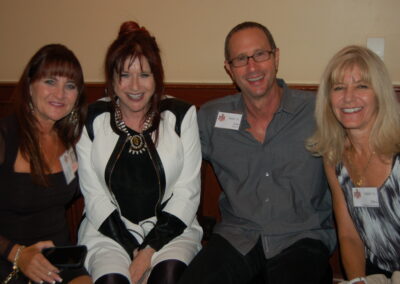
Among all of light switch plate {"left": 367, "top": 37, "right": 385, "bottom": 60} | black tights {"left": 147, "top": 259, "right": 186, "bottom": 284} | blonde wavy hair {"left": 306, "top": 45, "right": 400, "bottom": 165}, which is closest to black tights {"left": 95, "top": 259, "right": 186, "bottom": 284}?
black tights {"left": 147, "top": 259, "right": 186, "bottom": 284}

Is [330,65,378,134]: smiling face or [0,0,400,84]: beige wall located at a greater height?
[0,0,400,84]: beige wall

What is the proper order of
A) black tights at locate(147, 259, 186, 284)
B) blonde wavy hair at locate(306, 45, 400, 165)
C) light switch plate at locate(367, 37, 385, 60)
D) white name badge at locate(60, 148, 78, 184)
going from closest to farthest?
blonde wavy hair at locate(306, 45, 400, 165), black tights at locate(147, 259, 186, 284), white name badge at locate(60, 148, 78, 184), light switch plate at locate(367, 37, 385, 60)

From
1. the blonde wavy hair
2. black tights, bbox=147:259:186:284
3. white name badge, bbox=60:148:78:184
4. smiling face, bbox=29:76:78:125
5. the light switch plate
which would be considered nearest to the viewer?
the blonde wavy hair

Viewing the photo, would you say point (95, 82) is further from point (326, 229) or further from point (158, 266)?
point (326, 229)

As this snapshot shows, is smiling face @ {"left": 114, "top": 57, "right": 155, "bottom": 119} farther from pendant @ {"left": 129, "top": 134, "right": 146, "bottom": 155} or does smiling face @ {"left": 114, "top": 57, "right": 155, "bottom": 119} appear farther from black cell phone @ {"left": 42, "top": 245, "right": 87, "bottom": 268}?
black cell phone @ {"left": 42, "top": 245, "right": 87, "bottom": 268}

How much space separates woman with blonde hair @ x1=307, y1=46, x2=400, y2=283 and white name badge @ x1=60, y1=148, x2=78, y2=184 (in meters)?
1.44

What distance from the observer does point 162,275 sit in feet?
6.22

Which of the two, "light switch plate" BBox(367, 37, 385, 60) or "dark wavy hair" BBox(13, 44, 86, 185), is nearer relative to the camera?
"dark wavy hair" BBox(13, 44, 86, 185)

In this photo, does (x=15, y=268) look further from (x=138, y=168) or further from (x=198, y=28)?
(x=198, y=28)

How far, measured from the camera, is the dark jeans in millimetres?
1922

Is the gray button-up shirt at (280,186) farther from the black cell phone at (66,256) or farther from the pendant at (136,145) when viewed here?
the black cell phone at (66,256)

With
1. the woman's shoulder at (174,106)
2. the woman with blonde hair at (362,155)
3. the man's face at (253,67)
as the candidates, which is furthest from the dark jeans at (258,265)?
the man's face at (253,67)

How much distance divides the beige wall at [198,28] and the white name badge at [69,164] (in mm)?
1022

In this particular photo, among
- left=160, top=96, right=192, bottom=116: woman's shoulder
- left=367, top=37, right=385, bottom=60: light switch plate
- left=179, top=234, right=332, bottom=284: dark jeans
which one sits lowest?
left=179, top=234, right=332, bottom=284: dark jeans
